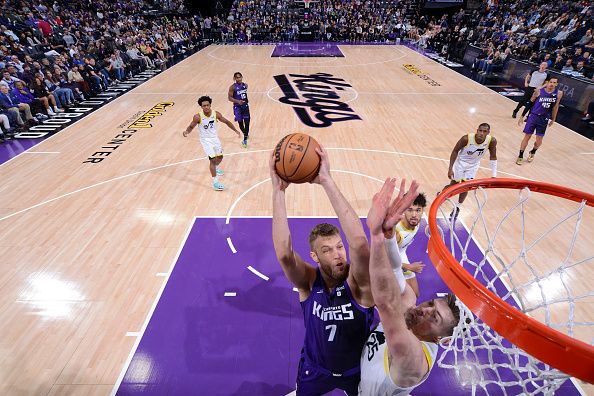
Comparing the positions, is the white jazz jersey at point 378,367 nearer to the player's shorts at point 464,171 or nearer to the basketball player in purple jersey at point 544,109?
the player's shorts at point 464,171

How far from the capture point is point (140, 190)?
680cm

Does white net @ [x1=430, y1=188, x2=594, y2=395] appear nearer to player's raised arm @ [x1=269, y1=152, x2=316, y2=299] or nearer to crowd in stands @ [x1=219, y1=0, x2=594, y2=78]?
player's raised arm @ [x1=269, y1=152, x2=316, y2=299]

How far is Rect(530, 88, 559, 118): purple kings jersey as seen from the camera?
276 inches

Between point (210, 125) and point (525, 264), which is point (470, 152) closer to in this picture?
point (525, 264)

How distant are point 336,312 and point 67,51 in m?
16.0

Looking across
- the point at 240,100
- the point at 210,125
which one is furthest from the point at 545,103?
the point at 210,125

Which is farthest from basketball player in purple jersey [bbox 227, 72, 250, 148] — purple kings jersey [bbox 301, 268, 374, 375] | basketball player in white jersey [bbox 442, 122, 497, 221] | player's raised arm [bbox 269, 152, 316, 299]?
purple kings jersey [bbox 301, 268, 374, 375]

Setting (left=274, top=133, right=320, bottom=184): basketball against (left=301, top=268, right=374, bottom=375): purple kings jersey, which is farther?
(left=301, top=268, right=374, bottom=375): purple kings jersey

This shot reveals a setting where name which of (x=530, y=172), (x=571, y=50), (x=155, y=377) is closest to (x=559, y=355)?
(x=155, y=377)

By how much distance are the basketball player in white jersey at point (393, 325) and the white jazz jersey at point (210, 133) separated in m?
4.90

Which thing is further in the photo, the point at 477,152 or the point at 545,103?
the point at 545,103

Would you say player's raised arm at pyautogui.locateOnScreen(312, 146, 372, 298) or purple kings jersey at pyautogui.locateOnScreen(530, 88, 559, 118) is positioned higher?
player's raised arm at pyautogui.locateOnScreen(312, 146, 372, 298)

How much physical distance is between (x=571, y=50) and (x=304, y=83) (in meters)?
10.1

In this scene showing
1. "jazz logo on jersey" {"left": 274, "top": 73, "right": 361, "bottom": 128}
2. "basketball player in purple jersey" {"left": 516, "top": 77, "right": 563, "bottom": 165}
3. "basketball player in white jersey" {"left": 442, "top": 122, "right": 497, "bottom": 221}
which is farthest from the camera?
"jazz logo on jersey" {"left": 274, "top": 73, "right": 361, "bottom": 128}
